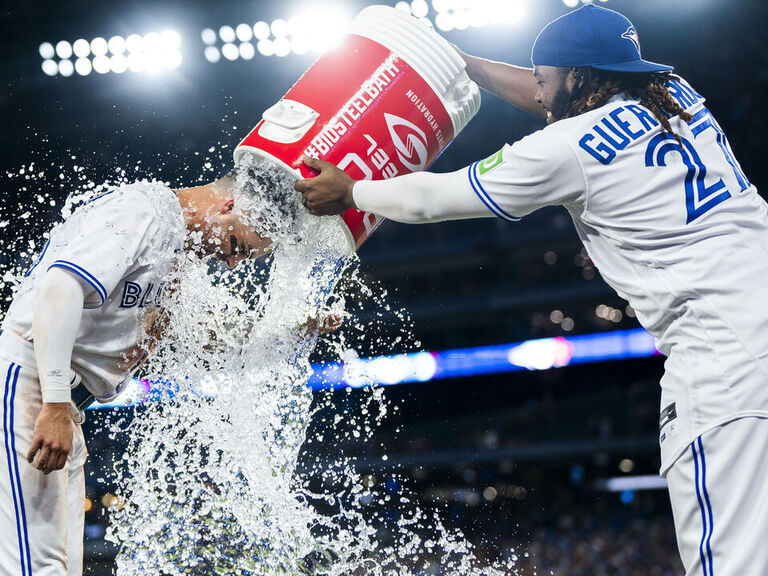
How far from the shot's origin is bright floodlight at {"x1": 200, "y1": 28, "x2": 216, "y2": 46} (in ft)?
34.1

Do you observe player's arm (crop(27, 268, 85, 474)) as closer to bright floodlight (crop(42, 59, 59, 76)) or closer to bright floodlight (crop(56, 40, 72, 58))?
bright floodlight (crop(42, 59, 59, 76))

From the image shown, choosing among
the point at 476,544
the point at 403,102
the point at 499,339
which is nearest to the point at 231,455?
the point at 403,102

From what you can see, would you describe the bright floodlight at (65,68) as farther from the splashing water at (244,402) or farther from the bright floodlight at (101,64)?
the splashing water at (244,402)

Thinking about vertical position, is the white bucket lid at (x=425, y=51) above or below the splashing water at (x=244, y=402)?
above

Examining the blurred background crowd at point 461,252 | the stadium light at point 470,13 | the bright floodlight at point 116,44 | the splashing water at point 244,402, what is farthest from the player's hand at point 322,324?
the bright floodlight at point 116,44

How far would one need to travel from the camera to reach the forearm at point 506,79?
347 cm

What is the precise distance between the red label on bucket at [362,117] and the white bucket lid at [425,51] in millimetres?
38

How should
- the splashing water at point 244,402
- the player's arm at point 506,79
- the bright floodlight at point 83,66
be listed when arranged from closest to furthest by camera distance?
the splashing water at point 244,402 < the player's arm at point 506,79 < the bright floodlight at point 83,66

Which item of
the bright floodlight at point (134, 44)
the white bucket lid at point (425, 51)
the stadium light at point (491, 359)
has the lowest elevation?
the stadium light at point (491, 359)

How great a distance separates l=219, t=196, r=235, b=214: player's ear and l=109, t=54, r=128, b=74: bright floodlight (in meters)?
8.53

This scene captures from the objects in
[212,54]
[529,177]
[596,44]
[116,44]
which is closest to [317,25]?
[212,54]

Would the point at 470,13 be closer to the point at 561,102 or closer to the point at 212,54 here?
the point at 212,54

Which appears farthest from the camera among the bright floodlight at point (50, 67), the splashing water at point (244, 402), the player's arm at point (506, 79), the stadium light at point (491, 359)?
the stadium light at point (491, 359)

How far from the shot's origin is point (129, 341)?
2824mm
